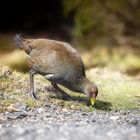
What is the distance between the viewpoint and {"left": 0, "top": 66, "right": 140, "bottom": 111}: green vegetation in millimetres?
10375

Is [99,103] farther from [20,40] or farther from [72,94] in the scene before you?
[20,40]

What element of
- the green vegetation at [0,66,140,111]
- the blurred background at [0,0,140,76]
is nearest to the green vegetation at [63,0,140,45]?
the blurred background at [0,0,140,76]

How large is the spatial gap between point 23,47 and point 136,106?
2310 mm

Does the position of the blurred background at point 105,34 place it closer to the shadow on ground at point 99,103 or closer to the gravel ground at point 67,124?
the shadow on ground at point 99,103

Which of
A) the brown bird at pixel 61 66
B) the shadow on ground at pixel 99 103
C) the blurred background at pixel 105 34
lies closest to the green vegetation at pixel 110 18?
the blurred background at pixel 105 34

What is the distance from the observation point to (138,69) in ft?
62.6

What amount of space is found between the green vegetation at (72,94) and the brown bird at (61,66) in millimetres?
294

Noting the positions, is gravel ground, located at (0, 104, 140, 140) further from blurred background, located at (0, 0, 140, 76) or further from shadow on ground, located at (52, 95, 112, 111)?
blurred background, located at (0, 0, 140, 76)

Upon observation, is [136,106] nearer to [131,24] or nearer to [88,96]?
[88,96]

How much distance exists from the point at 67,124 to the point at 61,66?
198cm

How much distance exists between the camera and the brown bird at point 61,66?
1009cm

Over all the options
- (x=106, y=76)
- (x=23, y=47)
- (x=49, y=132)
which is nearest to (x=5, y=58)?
(x=106, y=76)

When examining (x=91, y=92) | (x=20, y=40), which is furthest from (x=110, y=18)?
(x=91, y=92)

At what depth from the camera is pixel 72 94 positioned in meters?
11.4
